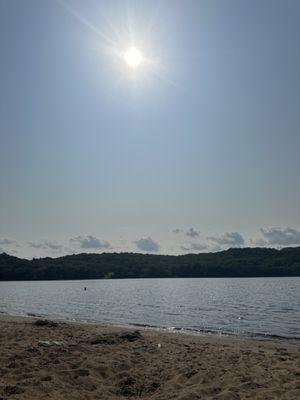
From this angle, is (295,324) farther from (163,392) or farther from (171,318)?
(163,392)

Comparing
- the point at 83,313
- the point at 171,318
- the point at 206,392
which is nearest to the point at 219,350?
the point at 206,392

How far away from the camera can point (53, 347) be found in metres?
16.1

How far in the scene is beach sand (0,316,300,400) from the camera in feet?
34.0

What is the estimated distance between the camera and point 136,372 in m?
12.8

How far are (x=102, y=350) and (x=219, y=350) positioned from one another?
5.13 m

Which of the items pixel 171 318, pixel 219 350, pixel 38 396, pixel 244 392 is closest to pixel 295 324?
pixel 171 318

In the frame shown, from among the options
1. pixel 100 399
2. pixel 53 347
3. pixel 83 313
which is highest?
pixel 83 313

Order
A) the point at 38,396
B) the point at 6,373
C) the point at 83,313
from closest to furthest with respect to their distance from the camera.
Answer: the point at 38,396
the point at 6,373
the point at 83,313

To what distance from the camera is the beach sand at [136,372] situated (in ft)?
34.0

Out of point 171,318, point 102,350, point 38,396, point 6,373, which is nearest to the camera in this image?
point 38,396

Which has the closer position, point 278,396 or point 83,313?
point 278,396

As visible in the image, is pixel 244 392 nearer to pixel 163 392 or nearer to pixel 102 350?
pixel 163 392

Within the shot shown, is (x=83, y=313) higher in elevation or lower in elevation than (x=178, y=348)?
higher

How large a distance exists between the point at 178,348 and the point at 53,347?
5.28m
